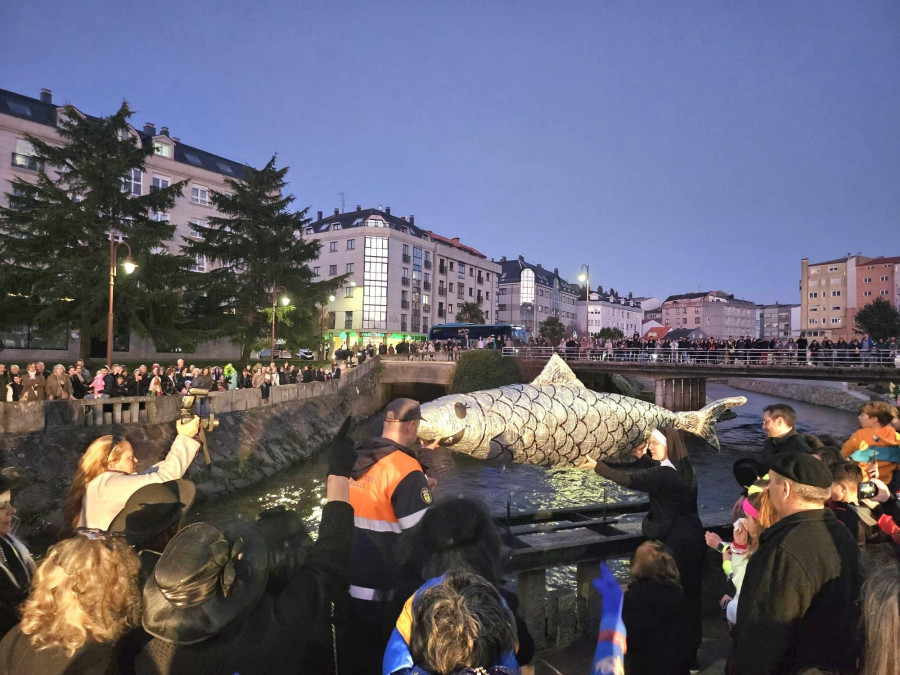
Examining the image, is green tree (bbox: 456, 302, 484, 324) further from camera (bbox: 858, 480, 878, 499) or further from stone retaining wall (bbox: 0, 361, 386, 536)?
camera (bbox: 858, 480, 878, 499)

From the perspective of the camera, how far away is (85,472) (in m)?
3.03

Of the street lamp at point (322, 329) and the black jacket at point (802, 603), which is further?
the street lamp at point (322, 329)

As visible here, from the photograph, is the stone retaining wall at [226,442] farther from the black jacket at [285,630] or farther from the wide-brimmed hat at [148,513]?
the black jacket at [285,630]

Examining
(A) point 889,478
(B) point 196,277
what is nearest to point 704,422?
(A) point 889,478

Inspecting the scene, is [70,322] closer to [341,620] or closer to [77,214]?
[77,214]

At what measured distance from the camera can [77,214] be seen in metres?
22.3

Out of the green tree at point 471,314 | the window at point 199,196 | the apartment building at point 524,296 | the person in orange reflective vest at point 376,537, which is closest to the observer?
the person in orange reflective vest at point 376,537

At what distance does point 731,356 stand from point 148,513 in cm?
2968

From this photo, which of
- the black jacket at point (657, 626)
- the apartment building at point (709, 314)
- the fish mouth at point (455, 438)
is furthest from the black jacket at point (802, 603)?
the apartment building at point (709, 314)

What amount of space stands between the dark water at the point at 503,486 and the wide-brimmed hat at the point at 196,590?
10783mm

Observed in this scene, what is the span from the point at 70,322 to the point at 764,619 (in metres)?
27.1

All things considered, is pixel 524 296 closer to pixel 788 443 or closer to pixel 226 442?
pixel 226 442

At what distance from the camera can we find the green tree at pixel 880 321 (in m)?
59.3

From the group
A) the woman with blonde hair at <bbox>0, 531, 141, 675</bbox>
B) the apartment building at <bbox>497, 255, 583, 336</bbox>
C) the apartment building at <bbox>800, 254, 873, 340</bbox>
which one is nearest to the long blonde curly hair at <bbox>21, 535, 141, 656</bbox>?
the woman with blonde hair at <bbox>0, 531, 141, 675</bbox>
